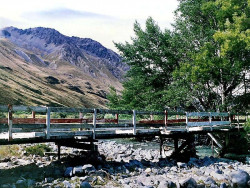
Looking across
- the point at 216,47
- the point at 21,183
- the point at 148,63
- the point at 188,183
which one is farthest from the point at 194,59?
the point at 21,183

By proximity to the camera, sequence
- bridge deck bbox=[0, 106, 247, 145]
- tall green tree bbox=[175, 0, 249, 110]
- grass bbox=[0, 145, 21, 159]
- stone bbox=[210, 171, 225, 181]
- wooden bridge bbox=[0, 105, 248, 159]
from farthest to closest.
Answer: tall green tree bbox=[175, 0, 249, 110] → grass bbox=[0, 145, 21, 159] → stone bbox=[210, 171, 225, 181] → wooden bridge bbox=[0, 105, 248, 159] → bridge deck bbox=[0, 106, 247, 145]

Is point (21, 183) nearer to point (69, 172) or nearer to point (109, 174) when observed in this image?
point (69, 172)

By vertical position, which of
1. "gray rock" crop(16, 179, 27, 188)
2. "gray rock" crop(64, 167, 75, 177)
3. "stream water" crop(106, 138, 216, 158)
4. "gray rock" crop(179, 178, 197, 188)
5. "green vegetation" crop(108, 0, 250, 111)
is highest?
"green vegetation" crop(108, 0, 250, 111)

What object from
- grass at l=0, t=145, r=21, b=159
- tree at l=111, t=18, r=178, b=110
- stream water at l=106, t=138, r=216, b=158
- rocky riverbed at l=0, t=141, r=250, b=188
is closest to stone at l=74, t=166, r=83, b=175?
rocky riverbed at l=0, t=141, r=250, b=188

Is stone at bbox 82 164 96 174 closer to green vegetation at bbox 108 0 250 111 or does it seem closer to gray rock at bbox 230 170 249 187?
gray rock at bbox 230 170 249 187

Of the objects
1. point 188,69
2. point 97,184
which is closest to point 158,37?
point 188,69

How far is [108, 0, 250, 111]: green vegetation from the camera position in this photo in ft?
74.7

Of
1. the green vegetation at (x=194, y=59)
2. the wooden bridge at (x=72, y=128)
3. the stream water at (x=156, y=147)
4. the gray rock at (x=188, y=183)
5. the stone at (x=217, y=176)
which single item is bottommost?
the stream water at (x=156, y=147)

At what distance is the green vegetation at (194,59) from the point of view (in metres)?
22.8

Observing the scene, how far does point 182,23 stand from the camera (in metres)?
28.5

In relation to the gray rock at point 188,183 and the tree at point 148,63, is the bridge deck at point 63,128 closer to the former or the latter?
the gray rock at point 188,183

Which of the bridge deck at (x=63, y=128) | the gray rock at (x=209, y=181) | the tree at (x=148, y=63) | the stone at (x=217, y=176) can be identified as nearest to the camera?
the bridge deck at (x=63, y=128)

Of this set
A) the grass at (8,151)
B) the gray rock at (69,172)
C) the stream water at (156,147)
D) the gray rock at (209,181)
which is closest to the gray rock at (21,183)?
the gray rock at (69,172)

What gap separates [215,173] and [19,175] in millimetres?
10490
